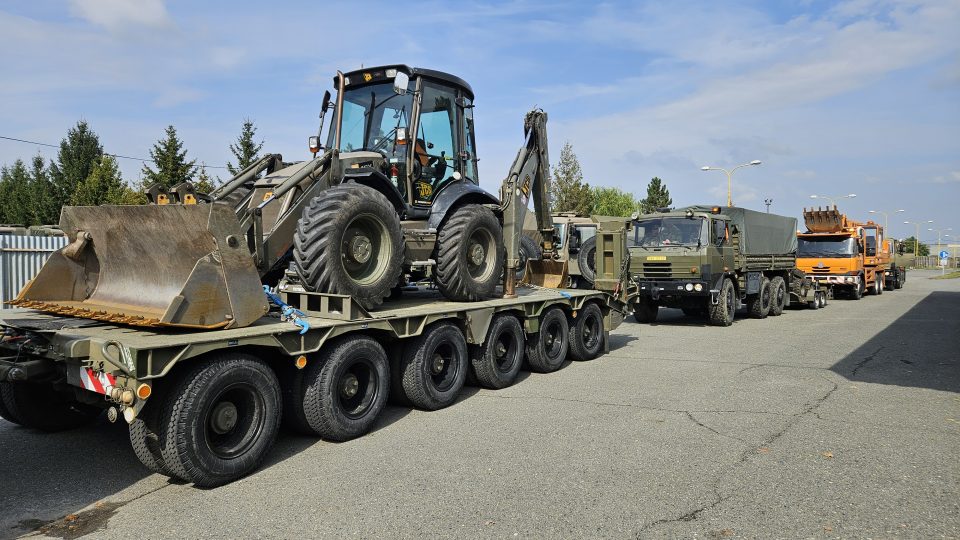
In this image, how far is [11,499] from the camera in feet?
15.6

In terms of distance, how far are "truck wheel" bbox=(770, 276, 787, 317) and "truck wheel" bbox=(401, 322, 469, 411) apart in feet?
44.3

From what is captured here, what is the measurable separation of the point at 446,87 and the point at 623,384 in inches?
179

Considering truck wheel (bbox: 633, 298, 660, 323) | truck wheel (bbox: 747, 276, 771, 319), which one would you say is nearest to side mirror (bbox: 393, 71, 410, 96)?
truck wheel (bbox: 633, 298, 660, 323)

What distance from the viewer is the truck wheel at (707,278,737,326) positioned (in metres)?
15.5

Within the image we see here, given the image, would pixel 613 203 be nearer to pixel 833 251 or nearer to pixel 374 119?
pixel 833 251

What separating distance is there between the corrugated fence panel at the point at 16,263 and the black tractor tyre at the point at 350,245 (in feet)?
41.7

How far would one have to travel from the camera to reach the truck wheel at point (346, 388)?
5.81m

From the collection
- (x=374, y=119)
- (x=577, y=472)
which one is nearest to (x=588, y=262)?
(x=374, y=119)

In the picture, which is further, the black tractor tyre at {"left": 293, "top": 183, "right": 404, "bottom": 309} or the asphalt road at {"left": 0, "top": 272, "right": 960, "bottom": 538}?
the black tractor tyre at {"left": 293, "top": 183, "right": 404, "bottom": 309}

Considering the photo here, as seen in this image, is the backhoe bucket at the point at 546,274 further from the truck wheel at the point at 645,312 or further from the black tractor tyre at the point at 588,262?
the truck wheel at the point at 645,312

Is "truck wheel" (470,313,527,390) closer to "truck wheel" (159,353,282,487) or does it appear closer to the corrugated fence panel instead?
"truck wheel" (159,353,282,487)

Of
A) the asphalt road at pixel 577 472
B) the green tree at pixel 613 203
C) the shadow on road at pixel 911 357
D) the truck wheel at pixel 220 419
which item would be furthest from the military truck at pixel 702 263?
the green tree at pixel 613 203

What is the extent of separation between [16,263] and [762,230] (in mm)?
19548

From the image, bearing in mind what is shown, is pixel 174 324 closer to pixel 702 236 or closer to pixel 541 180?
pixel 541 180
